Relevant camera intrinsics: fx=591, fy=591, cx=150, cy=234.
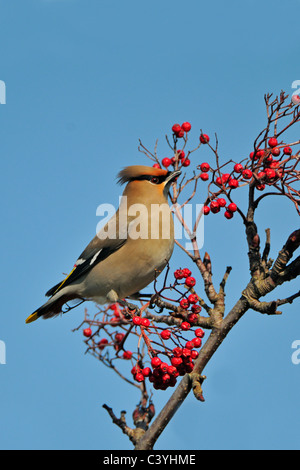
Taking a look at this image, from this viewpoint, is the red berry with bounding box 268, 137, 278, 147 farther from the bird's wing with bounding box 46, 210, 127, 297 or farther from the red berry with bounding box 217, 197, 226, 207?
the bird's wing with bounding box 46, 210, 127, 297

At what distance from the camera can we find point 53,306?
15.5 ft

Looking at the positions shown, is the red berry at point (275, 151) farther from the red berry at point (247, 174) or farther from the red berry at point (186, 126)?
the red berry at point (186, 126)

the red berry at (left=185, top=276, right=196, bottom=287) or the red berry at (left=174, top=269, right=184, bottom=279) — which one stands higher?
the red berry at (left=174, top=269, right=184, bottom=279)

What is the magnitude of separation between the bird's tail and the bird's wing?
73 millimetres

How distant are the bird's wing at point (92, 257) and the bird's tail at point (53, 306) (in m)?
0.07

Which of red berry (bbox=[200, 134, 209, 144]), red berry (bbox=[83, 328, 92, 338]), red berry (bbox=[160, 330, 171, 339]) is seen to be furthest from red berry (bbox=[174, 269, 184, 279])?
red berry (bbox=[83, 328, 92, 338])

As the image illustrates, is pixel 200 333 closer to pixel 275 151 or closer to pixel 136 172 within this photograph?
pixel 275 151

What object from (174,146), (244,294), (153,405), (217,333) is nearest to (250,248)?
(244,294)

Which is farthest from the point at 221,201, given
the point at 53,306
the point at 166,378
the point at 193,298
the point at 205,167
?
the point at 53,306

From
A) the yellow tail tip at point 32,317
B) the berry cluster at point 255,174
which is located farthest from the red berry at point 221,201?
the yellow tail tip at point 32,317

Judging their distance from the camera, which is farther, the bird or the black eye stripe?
the black eye stripe

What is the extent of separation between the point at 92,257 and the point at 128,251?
1.14 ft

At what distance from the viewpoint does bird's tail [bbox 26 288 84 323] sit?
462 centimetres
